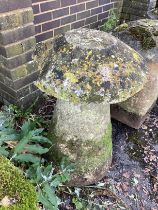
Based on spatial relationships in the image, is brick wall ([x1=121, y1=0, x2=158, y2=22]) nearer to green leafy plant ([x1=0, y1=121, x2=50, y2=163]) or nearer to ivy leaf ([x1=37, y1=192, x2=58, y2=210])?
green leafy plant ([x1=0, y1=121, x2=50, y2=163])

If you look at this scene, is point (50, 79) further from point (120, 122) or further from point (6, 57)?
point (120, 122)

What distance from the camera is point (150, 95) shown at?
2.84 m

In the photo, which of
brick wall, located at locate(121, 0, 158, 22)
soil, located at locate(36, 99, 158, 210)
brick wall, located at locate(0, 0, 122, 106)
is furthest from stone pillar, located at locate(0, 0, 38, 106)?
brick wall, located at locate(121, 0, 158, 22)

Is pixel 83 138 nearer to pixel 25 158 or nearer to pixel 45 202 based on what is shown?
pixel 25 158

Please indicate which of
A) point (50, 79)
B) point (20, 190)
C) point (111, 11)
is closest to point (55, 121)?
point (50, 79)

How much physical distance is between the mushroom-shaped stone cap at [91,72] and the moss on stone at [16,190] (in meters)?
0.62

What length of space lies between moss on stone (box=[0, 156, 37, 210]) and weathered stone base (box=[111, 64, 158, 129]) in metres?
1.62

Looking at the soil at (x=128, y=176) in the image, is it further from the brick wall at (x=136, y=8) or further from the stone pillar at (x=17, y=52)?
the brick wall at (x=136, y=8)

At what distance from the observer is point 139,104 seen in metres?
2.82

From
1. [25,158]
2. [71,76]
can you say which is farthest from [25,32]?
[25,158]

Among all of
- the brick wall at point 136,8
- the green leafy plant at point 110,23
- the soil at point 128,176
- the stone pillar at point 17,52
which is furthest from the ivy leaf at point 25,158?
the brick wall at point 136,8

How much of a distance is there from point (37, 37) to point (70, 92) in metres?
1.29

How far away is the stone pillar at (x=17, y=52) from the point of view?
236cm

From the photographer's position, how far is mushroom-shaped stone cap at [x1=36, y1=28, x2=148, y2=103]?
72.1 inches
